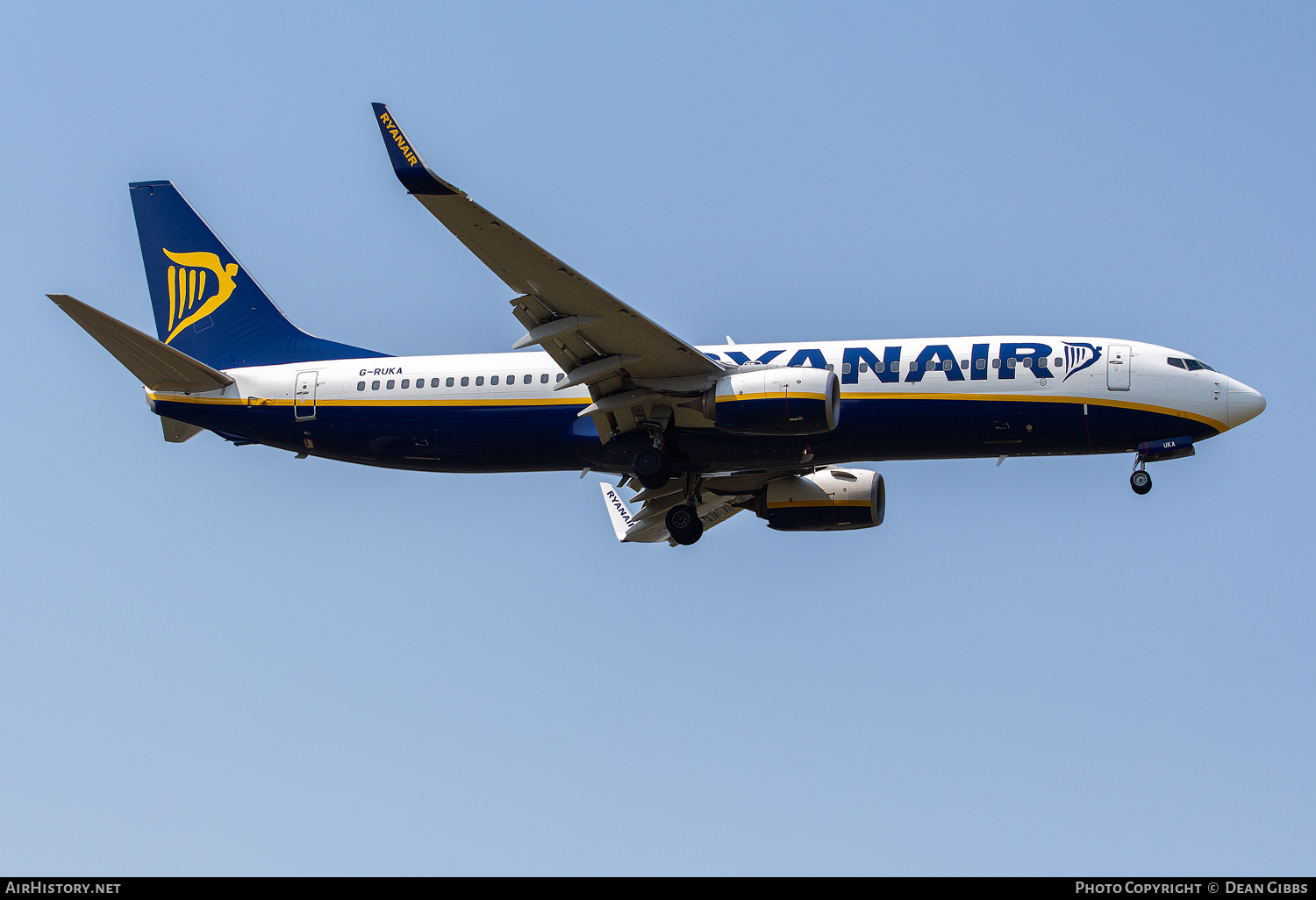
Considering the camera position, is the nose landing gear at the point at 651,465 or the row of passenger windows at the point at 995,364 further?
the nose landing gear at the point at 651,465

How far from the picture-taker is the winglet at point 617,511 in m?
44.4

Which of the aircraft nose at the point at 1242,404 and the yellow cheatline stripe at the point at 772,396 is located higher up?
the yellow cheatline stripe at the point at 772,396

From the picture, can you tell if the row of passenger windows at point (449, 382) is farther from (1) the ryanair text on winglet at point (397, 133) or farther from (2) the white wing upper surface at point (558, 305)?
(1) the ryanair text on winglet at point (397, 133)

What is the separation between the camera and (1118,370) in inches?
1382

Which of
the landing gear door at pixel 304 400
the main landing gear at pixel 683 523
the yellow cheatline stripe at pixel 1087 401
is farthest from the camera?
the main landing gear at pixel 683 523

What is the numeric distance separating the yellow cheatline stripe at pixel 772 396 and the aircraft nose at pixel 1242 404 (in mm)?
10133

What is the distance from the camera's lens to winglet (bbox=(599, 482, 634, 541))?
44.4m

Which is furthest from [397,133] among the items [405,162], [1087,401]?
[1087,401]

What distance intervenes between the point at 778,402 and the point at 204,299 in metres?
18.2

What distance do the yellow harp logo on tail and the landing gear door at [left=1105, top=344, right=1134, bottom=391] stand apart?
24.3m

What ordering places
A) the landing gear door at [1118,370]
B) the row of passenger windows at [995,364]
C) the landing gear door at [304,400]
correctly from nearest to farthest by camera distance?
1. the landing gear door at [1118,370]
2. the row of passenger windows at [995,364]
3. the landing gear door at [304,400]

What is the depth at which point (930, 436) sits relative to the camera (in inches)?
1384

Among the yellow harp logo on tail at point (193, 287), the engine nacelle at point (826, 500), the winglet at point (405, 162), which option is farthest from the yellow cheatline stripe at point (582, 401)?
the winglet at point (405, 162)

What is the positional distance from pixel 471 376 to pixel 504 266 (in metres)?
6.74
